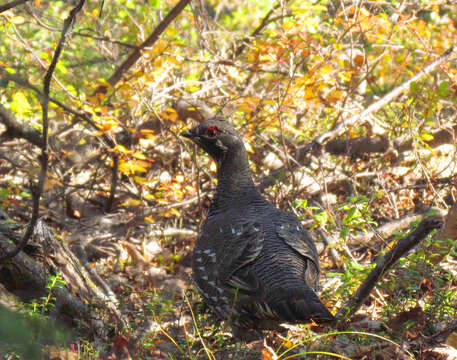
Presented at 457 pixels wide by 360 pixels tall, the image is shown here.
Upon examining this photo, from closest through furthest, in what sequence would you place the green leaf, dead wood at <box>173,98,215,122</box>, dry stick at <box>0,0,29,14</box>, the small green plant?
dry stick at <box>0,0,29,14</box> < the small green plant < the green leaf < dead wood at <box>173,98,215,122</box>

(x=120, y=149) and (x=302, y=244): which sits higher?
(x=120, y=149)

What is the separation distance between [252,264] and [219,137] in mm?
1874

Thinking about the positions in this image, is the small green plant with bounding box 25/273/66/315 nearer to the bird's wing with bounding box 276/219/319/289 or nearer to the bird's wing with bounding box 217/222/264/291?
the bird's wing with bounding box 217/222/264/291

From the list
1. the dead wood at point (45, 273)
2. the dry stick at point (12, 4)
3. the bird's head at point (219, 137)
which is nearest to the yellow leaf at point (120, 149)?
the bird's head at point (219, 137)

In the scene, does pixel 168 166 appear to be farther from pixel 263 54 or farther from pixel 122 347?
pixel 122 347

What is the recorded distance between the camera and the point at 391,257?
352 centimetres

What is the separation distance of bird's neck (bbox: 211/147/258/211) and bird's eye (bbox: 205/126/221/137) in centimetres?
29

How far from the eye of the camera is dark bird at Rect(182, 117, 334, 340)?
3.75 metres

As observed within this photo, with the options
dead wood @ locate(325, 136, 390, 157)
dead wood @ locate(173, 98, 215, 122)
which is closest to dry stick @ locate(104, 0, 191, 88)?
dead wood @ locate(173, 98, 215, 122)

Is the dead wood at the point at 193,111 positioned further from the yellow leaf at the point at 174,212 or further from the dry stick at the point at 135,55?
the yellow leaf at the point at 174,212

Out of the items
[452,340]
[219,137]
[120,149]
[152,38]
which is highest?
[152,38]

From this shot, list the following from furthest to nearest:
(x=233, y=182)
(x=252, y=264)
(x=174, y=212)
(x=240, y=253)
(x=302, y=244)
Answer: (x=174, y=212) < (x=233, y=182) < (x=302, y=244) < (x=240, y=253) < (x=252, y=264)

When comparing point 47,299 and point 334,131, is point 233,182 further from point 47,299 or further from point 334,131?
point 334,131

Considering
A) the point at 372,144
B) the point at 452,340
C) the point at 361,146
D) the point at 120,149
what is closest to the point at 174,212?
the point at 120,149
